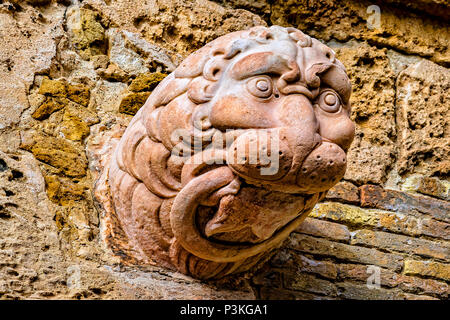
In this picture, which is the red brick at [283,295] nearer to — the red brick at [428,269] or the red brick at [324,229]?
the red brick at [324,229]

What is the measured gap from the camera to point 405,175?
8.86ft

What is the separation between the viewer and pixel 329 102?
67.9 inches

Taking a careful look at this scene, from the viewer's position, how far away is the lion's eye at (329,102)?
172 cm

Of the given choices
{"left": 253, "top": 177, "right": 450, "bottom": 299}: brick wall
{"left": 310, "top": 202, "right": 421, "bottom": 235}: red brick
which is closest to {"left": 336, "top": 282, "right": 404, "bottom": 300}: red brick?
{"left": 253, "top": 177, "right": 450, "bottom": 299}: brick wall

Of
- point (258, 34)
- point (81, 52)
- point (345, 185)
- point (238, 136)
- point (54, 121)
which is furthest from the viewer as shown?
point (345, 185)

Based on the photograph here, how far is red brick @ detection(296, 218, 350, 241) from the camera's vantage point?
243 centimetres

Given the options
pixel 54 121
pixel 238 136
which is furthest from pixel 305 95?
pixel 54 121

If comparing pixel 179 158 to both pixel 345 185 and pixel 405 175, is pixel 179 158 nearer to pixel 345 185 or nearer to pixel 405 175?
pixel 345 185

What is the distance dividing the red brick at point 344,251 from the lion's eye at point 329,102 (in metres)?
0.77

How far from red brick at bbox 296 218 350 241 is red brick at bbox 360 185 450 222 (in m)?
0.16

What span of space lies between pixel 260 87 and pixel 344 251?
1.01m

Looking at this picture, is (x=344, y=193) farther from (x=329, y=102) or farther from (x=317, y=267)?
(x=329, y=102)

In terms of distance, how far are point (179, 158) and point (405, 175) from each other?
1.32 m

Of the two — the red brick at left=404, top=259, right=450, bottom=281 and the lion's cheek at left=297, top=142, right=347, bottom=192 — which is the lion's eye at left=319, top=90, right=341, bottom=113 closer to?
the lion's cheek at left=297, top=142, right=347, bottom=192
